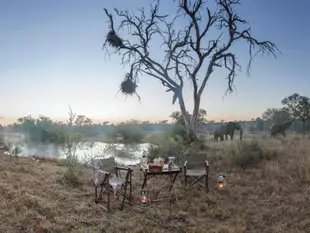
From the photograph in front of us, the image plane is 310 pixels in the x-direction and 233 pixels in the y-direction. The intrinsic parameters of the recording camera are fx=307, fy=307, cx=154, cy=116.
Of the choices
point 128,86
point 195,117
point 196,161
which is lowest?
point 196,161

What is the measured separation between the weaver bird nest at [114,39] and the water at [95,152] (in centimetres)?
388

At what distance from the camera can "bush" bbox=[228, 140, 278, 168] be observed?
25.1 feet

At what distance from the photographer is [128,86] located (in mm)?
12086

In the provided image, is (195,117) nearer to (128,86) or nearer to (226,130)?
(128,86)

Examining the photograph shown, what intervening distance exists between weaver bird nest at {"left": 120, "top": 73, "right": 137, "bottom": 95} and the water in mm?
2147

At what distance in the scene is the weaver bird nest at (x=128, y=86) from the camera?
12.1 metres

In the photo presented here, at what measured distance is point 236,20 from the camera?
451 inches

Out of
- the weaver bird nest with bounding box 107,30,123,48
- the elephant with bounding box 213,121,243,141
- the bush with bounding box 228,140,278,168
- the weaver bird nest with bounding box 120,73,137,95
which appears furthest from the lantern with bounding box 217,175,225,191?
the elephant with bounding box 213,121,243,141

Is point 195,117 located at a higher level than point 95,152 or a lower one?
higher

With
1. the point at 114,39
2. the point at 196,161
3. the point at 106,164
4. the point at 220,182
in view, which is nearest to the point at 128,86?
the point at 114,39

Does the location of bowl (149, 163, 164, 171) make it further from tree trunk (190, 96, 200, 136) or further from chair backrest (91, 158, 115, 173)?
tree trunk (190, 96, 200, 136)

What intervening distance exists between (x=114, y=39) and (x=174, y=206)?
27.5ft

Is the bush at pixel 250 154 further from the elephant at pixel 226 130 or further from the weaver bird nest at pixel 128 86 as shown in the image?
the elephant at pixel 226 130

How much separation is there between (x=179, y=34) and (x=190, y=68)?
1419 millimetres
